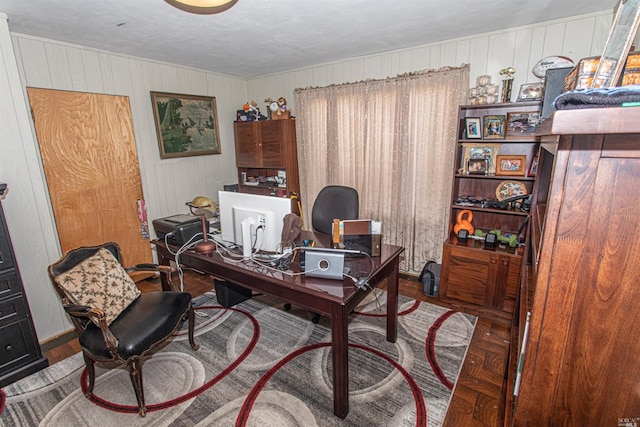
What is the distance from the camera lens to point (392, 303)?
230 centimetres

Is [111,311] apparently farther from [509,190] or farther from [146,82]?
[509,190]

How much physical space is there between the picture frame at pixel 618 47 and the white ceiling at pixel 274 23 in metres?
1.45

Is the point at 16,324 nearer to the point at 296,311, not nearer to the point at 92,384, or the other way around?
the point at 92,384

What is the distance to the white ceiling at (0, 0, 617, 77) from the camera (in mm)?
2135

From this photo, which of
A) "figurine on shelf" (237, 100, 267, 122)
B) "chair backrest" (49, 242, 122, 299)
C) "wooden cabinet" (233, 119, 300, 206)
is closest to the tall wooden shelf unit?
"wooden cabinet" (233, 119, 300, 206)

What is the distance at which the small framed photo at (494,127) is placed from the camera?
110 inches

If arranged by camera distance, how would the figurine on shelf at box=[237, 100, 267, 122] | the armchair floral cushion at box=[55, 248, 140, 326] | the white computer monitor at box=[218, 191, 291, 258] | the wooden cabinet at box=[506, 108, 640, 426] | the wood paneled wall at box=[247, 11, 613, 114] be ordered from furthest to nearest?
the figurine on shelf at box=[237, 100, 267, 122] < the wood paneled wall at box=[247, 11, 613, 114] < the white computer monitor at box=[218, 191, 291, 258] < the armchair floral cushion at box=[55, 248, 140, 326] < the wooden cabinet at box=[506, 108, 640, 426]

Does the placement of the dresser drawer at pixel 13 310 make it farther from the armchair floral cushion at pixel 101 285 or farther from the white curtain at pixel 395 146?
the white curtain at pixel 395 146

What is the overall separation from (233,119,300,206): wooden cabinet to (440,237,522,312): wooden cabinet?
2.18 metres

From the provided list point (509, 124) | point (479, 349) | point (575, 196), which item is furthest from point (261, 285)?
point (509, 124)

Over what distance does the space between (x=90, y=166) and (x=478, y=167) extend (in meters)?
3.84

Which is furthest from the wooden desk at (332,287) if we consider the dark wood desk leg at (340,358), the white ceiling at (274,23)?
the white ceiling at (274,23)

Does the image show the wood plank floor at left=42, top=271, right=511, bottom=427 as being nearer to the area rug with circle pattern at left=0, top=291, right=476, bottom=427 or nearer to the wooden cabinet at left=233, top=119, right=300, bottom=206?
the area rug with circle pattern at left=0, top=291, right=476, bottom=427

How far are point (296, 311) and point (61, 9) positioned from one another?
9.57 ft
